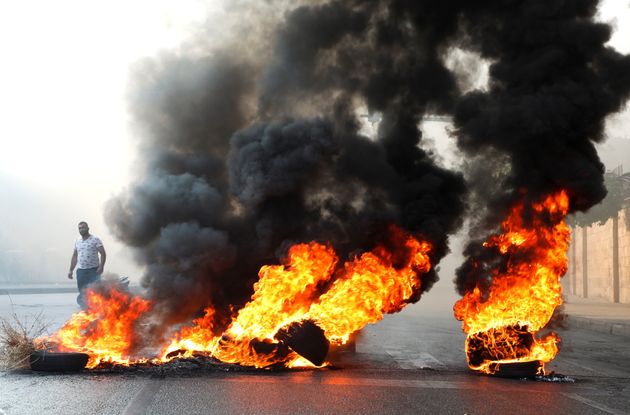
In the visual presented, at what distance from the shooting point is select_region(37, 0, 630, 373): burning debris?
336 inches

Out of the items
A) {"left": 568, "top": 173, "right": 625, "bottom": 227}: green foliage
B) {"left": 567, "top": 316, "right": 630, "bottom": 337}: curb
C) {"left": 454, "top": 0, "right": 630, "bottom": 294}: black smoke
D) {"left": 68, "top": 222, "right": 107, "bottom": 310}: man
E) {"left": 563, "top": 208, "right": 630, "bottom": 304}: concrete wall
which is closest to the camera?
{"left": 454, "top": 0, "right": 630, "bottom": 294}: black smoke

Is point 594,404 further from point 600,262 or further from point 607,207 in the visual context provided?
point 600,262

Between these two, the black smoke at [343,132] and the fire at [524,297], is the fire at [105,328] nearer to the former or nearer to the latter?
the black smoke at [343,132]

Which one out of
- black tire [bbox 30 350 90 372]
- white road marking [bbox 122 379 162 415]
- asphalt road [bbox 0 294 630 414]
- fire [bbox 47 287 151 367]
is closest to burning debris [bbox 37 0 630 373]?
fire [bbox 47 287 151 367]

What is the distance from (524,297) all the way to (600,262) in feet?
80.4

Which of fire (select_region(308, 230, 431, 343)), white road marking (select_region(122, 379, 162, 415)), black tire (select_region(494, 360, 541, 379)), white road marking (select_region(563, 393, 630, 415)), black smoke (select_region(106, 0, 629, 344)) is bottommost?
white road marking (select_region(122, 379, 162, 415))

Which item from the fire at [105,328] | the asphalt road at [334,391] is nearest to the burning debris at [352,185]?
the fire at [105,328]

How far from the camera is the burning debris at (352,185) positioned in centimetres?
855

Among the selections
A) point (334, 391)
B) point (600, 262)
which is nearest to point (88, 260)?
point (334, 391)

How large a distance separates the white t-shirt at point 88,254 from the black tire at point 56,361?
122 inches

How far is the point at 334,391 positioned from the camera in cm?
682

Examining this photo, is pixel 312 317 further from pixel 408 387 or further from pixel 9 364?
pixel 9 364

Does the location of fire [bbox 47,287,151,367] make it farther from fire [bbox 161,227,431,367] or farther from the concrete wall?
the concrete wall

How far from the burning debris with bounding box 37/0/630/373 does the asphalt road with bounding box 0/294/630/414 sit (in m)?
0.60
